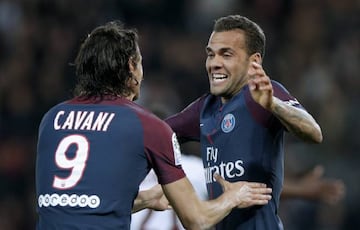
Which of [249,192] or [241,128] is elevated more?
[241,128]

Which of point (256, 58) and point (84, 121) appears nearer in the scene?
point (84, 121)

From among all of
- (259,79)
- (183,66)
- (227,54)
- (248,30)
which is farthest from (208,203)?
(183,66)

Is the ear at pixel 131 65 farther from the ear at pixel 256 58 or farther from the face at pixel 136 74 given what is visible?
the ear at pixel 256 58

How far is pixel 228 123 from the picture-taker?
20.1 ft

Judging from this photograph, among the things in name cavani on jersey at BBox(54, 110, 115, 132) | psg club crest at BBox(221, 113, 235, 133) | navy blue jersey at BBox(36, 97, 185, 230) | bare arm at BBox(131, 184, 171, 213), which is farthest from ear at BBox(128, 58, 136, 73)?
bare arm at BBox(131, 184, 171, 213)

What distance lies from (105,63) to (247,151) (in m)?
0.96

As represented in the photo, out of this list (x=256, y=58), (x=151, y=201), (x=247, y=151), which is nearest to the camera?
(x=247, y=151)

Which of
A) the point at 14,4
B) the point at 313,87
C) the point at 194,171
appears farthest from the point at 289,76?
the point at 194,171

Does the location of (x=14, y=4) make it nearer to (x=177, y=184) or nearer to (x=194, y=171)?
(x=194, y=171)

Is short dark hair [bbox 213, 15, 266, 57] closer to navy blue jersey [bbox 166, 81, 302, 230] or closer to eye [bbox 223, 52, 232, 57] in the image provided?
eye [bbox 223, 52, 232, 57]

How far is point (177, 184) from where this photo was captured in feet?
18.3

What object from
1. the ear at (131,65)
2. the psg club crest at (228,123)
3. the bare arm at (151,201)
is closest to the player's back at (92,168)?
the ear at (131,65)

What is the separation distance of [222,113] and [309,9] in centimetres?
700

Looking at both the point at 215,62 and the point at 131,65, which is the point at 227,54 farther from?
the point at 131,65
